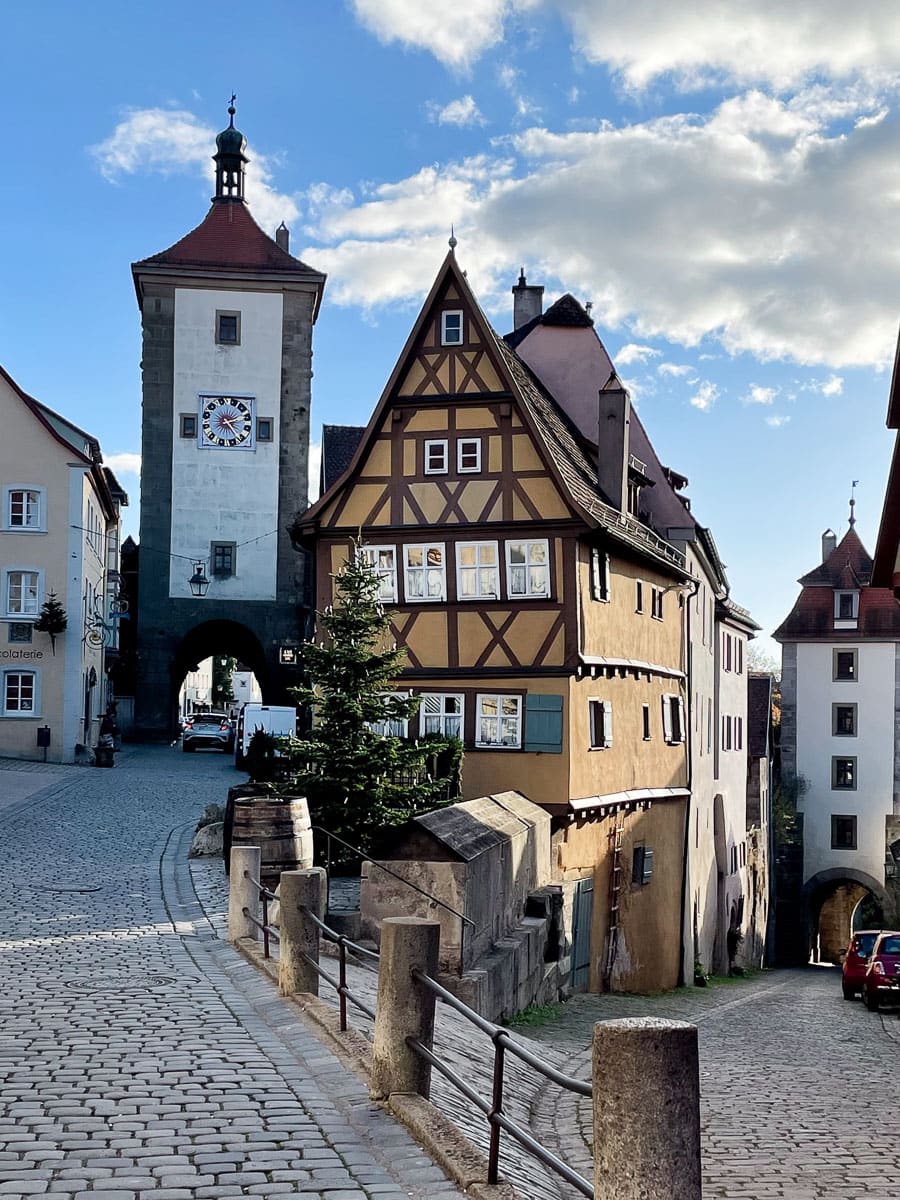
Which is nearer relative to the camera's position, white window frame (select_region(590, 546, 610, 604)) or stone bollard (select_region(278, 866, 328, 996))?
stone bollard (select_region(278, 866, 328, 996))

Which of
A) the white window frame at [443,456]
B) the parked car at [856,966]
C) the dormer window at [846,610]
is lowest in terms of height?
the parked car at [856,966]

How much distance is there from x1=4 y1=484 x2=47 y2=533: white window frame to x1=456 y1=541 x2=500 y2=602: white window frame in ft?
66.1

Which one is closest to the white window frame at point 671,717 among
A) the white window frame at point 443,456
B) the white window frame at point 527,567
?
the white window frame at point 527,567

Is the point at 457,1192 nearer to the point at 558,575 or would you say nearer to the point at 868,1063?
the point at 868,1063

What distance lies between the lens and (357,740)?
817 inches

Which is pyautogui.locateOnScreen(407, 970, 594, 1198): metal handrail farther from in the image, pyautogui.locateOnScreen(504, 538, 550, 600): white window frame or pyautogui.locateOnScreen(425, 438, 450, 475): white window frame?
pyautogui.locateOnScreen(425, 438, 450, 475): white window frame

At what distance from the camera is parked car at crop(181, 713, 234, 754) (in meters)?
51.2

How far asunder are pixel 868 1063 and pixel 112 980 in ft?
33.2

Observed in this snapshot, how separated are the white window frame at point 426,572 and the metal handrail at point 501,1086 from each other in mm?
18805

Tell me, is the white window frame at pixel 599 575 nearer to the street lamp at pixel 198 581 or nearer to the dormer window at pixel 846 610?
the street lamp at pixel 198 581

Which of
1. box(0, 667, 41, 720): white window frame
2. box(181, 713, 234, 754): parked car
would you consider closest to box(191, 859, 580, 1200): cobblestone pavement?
box(0, 667, 41, 720): white window frame

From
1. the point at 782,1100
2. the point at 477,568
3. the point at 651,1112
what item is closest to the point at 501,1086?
the point at 651,1112

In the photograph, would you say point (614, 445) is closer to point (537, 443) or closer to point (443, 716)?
point (537, 443)

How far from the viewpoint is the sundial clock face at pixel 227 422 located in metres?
53.9
